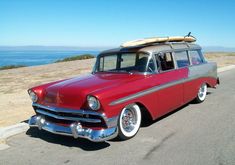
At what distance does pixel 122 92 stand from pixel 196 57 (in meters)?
3.60

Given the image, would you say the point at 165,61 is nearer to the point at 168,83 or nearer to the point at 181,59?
the point at 168,83

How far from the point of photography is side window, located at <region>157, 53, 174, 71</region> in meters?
6.48

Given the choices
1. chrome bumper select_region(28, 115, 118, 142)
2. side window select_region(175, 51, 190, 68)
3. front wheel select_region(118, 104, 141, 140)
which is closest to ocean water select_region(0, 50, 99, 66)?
side window select_region(175, 51, 190, 68)

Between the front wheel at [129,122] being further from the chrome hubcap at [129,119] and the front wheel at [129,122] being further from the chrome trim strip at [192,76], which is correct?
the chrome trim strip at [192,76]

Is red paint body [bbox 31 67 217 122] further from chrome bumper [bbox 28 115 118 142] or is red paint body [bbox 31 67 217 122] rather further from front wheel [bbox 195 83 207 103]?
front wheel [bbox 195 83 207 103]

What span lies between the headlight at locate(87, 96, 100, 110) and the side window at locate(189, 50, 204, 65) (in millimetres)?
3702

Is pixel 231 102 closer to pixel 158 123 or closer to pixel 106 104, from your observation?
pixel 158 123

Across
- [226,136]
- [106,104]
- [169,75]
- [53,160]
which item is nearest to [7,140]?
[53,160]

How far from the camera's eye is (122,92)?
5254 millimetres

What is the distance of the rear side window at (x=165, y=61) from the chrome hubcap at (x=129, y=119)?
134 centimetres

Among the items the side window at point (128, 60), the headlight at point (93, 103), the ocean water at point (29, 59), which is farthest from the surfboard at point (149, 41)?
the ocean water at point (29, 59)

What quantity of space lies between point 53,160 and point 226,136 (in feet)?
9.49

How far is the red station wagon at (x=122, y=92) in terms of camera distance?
4.98 m

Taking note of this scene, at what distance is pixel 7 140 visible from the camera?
566cm
